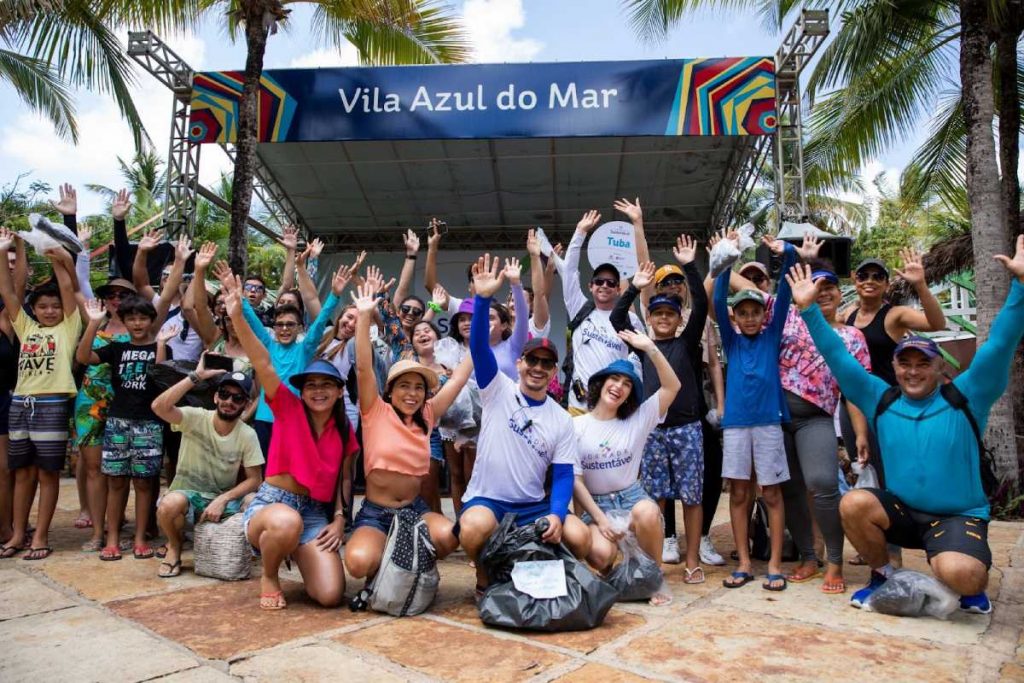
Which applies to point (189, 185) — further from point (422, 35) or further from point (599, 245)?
point (599, 245)

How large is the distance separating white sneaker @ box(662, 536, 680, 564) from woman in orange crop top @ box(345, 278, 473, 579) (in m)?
1.51

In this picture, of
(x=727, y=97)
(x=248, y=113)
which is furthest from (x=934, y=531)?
(x=248, y=113)

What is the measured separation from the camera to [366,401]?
3.54 m

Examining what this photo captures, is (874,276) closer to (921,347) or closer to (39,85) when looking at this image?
(921,347)

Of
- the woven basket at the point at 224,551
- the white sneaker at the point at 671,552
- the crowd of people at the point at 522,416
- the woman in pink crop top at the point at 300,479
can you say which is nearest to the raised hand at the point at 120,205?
the crowd of people at the point at 522,416

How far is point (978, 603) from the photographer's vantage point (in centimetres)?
329

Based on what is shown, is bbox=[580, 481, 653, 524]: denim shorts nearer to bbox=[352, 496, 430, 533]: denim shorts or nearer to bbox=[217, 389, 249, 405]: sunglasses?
bbox=[352, 496, 430, 533]: denim shorts

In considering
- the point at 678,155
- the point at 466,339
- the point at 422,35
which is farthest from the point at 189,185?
the point at 678,155

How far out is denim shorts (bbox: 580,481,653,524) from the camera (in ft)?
12.2

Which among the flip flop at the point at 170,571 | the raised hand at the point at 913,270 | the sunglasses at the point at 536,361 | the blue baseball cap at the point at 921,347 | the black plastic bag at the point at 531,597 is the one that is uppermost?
the raised hand at the point at 913,270

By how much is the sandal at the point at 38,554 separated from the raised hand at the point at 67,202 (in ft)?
7.14

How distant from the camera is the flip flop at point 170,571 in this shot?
156 inches

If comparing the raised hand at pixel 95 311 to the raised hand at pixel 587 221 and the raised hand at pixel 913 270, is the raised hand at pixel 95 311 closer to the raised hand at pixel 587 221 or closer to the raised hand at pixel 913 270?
the raised hand at pixel 587 221

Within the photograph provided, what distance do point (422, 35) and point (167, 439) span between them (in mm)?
8250
